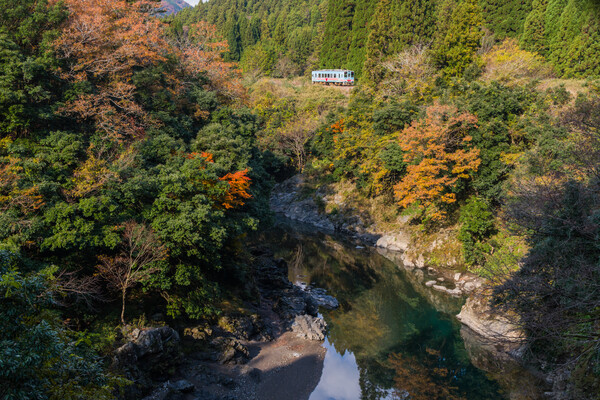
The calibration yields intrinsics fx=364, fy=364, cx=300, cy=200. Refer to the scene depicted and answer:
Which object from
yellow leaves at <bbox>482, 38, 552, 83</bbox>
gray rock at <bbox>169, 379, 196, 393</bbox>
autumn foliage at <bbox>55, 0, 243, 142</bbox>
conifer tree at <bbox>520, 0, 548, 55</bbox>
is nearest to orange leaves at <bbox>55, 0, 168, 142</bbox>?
autumn foliage at <bbox>55, 0, 243, 142</bbox>

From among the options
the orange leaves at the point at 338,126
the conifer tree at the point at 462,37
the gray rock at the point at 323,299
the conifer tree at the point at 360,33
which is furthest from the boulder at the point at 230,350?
the conifer tree at the point at 360,33

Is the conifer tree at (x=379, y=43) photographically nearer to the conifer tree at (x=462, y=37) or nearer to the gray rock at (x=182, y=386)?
the conifer tree at (x=462, y=37)

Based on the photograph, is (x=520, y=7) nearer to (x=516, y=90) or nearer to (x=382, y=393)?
(x=516, y=90)

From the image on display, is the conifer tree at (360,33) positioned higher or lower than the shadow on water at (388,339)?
higher

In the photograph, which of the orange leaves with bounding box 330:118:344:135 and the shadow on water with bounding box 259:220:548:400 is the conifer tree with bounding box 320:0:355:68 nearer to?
the orange leaves with bounding box 330:118:344:135

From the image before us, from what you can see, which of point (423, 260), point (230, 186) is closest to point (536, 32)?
point (423, 260)

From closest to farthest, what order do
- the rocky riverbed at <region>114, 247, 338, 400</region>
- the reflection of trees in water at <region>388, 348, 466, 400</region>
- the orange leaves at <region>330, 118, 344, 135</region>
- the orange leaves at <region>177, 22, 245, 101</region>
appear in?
1. the rocky riverbed at <region>114, 247, 338, 400</region>
2. the reflection of trees in water at <region>388, 348, 466, 400</region>
3. the orange leaves at <region>177, 22, 245, 101</region>
4. the orange leaves at <region>330, 118, 344, 135</region>

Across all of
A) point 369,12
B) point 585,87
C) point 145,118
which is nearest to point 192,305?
point 145,118

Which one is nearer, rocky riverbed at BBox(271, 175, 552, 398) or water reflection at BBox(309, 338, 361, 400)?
water reflection at BBox(309, 338, 361, 400)
